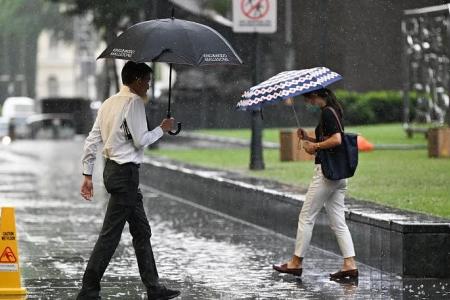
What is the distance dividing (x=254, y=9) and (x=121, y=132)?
11110 mm

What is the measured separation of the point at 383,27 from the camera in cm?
4244

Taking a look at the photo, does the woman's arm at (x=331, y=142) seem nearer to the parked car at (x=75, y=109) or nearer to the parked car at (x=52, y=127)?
the parked car at (x=52, y=127)

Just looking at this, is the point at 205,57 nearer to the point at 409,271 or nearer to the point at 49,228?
the point at 409,271

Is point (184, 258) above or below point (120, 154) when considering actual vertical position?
below

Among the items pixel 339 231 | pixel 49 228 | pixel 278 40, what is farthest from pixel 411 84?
pixel 339 231

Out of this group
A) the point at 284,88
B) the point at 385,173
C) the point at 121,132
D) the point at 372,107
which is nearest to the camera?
the point at 121,132

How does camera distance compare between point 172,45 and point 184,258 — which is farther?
point 184,258

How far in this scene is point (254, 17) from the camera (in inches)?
818

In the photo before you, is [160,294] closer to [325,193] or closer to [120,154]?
[120,154]

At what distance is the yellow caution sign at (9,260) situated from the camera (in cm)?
1030

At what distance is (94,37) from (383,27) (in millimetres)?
47476

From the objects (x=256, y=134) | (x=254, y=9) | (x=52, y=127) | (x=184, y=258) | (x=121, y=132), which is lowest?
(x=52, y=127)

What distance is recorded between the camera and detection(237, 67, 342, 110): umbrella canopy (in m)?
11.0

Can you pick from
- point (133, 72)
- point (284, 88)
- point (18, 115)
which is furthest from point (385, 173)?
point (18, 115)
